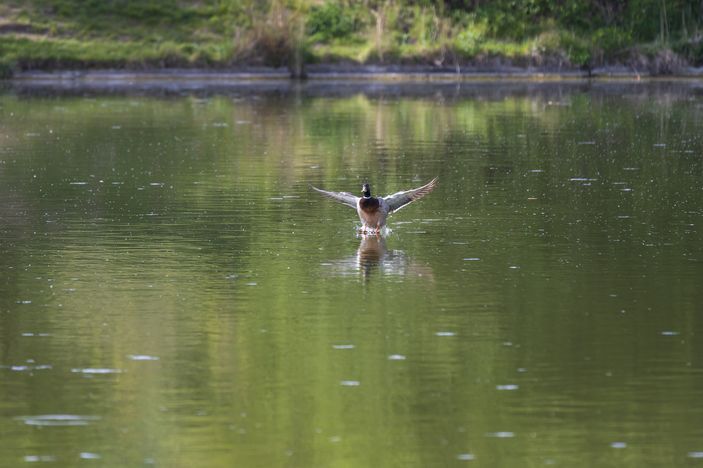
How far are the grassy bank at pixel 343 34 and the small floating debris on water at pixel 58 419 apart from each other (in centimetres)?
5470

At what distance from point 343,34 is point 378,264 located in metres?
50.6

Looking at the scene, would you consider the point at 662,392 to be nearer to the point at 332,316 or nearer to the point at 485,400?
the point at 485,400

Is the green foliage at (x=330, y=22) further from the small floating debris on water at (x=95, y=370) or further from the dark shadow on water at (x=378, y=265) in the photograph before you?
the small floating debris on water at (x=95, y=370)

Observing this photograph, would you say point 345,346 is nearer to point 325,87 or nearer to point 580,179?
point 580,179

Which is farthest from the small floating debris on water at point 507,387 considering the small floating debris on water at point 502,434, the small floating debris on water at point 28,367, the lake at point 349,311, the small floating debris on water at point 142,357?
the small floating debris on water at point 28,367

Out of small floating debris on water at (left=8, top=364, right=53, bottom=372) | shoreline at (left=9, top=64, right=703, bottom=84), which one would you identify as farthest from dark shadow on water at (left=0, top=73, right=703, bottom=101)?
small floating debris on water at (left=8, top=364, right=53, bottom=372)

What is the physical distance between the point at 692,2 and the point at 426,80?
12194 millimetres

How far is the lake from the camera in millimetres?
11742

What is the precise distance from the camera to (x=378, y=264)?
19.0 meters

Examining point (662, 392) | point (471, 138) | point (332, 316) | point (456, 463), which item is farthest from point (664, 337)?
point (471, 138)

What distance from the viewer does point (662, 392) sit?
12773mm

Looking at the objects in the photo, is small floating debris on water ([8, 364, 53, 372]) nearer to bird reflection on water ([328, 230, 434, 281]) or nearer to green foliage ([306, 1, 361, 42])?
bird reflection on water ([328, 230, 434, 281])

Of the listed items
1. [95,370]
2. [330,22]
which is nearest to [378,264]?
[95,370]

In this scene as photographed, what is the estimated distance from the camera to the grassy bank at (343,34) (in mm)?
67000
